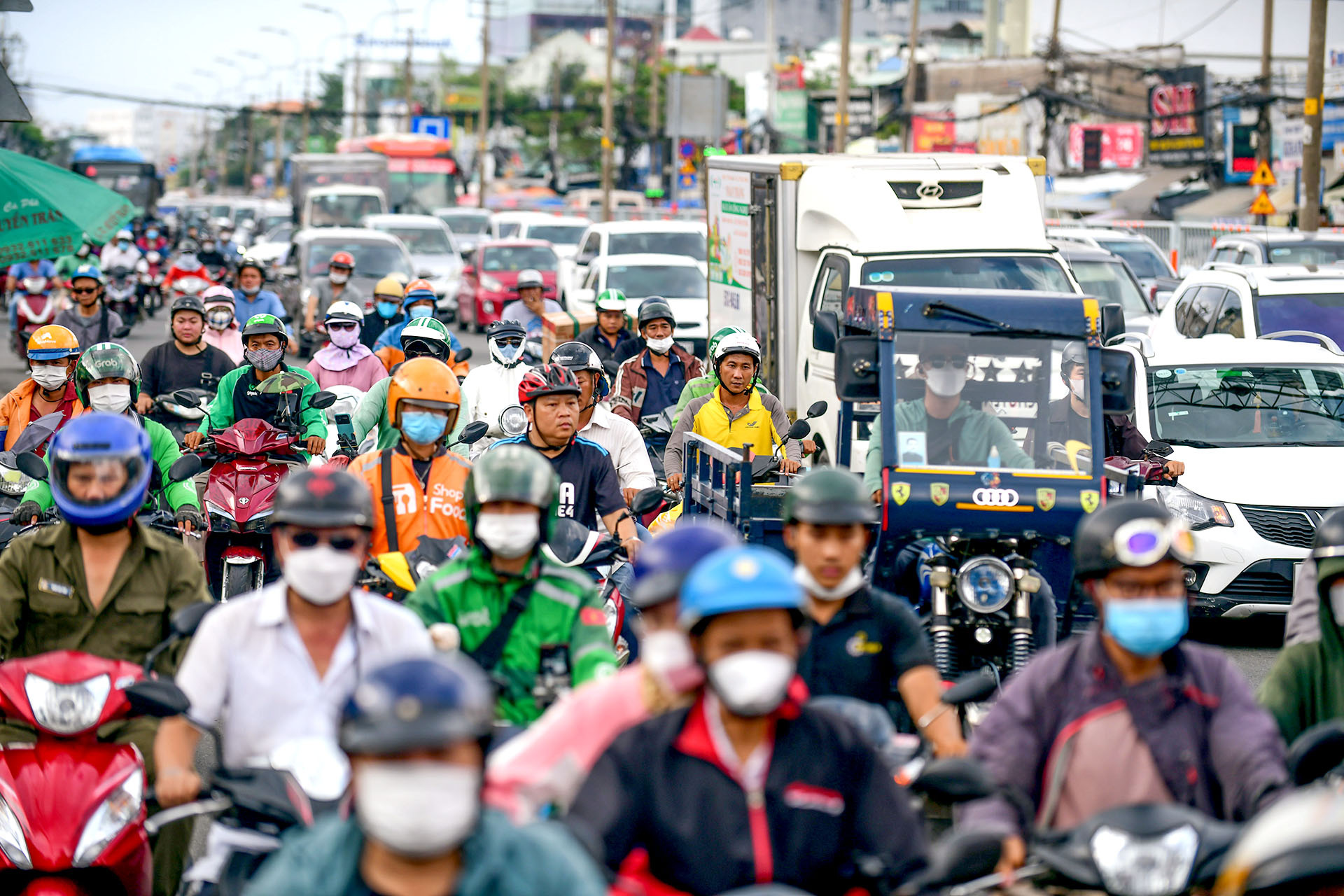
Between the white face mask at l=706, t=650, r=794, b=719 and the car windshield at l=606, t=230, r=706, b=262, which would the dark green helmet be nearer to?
the white face mask at l=706, t=650, r=794, b=719

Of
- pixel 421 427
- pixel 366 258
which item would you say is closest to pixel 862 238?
pixel 421 427

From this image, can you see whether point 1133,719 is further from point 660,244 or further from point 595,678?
point 660,244

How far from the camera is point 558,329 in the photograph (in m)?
16.5

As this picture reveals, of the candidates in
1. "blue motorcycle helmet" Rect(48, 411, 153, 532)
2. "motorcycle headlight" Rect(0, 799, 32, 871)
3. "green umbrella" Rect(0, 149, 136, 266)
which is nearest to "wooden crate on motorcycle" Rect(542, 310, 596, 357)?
"green umbrella" Rect(0, 149, 136, 266)

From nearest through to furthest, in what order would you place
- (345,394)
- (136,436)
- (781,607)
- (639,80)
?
(781,607) < (136,436) < (345,394) < (639,80)

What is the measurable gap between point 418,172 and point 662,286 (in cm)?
3012

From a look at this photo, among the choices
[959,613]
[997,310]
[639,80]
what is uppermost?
[639,80]

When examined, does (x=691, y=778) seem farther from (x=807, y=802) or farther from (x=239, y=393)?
(x=239, y=393)

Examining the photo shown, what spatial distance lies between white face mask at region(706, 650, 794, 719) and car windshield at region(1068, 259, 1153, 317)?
708 inches

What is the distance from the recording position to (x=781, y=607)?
3531 millimetres

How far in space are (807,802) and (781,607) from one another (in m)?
0.42

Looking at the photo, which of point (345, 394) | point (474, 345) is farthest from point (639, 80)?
point (345, 394)

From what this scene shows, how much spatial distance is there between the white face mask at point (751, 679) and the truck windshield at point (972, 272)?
32.3 ft

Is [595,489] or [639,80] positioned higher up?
[639,80]
